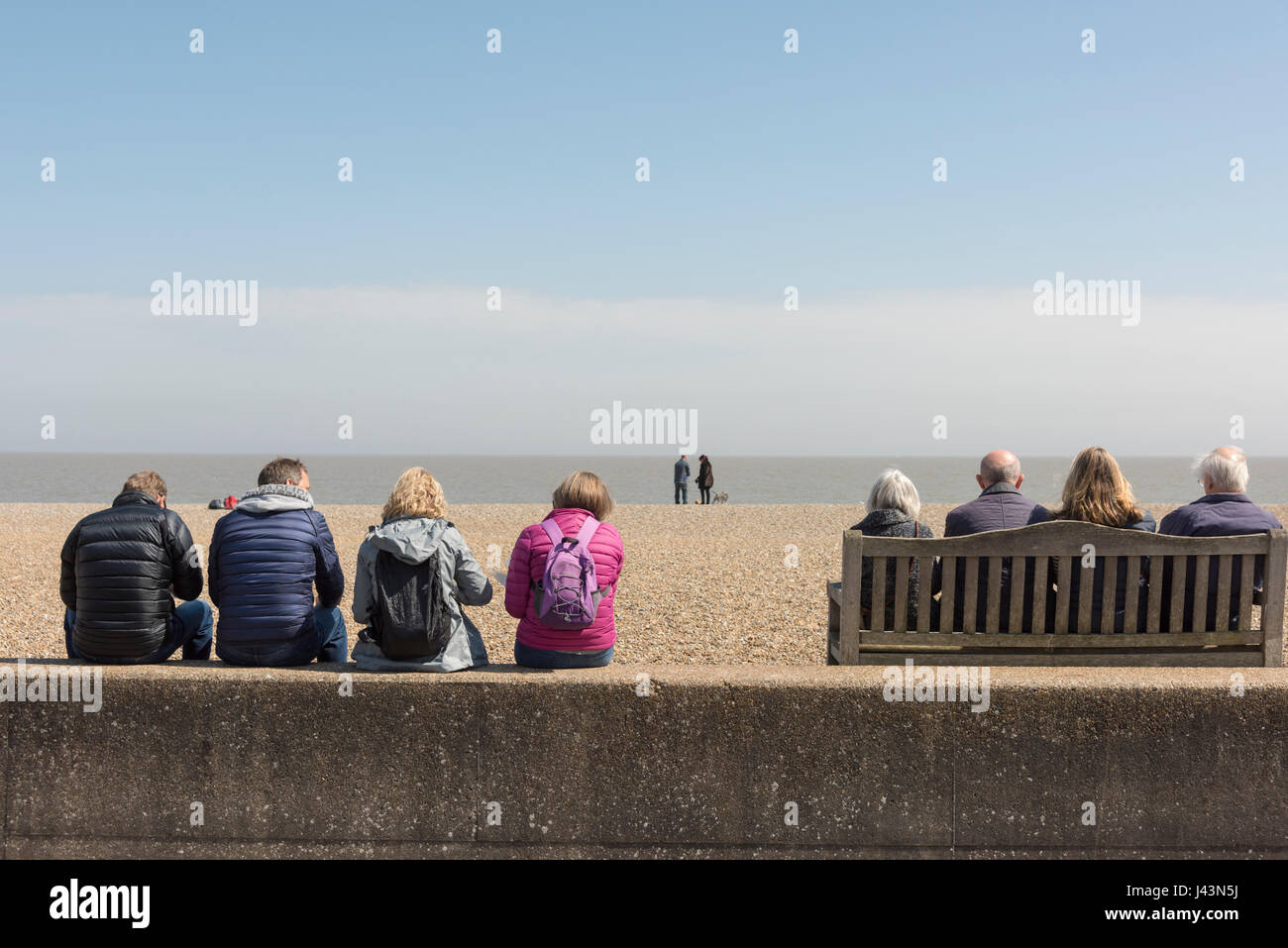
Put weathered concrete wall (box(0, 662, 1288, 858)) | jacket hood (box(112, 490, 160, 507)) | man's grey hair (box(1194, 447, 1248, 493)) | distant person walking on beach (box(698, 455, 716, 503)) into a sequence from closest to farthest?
1. weathered concrete wall (box(0, 662, 1288, 858))
2. jacket hood (box(112, 490, 160, 507))
3. man's grey hair (box(1194, 447, 1248, 493))
4. distant person walking on beach (box(698, 455, 716, 503))

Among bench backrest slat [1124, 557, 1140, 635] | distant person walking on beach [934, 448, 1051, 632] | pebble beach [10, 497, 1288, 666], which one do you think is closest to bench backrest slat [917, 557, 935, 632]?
distant person walking on beach [934, 448, 1051, 632]

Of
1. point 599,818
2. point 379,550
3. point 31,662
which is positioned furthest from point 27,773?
point 599,818

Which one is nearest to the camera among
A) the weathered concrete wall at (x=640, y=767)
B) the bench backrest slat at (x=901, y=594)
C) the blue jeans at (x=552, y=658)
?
the weathered concrete wall at (x=640, y=767)

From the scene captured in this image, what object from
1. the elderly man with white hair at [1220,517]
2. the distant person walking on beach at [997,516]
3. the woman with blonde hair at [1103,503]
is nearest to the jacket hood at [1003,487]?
the distant person walking on beach at [997,516]

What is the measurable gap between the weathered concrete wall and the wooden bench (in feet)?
1.66

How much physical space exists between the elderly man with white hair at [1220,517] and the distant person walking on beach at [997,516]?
23.0 inches

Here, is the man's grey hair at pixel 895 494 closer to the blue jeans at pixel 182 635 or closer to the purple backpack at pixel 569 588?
the purple backpack at pixel 569 588

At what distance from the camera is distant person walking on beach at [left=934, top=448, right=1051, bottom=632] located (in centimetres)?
411

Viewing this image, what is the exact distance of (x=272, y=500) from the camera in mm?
4031

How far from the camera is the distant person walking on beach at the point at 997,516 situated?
4.11m

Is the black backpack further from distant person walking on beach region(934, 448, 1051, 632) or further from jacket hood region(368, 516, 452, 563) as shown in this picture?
distant person walking on beach region(934, 448, 1051, 632)

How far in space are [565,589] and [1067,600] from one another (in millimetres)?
2061

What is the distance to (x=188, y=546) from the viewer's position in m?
4.16

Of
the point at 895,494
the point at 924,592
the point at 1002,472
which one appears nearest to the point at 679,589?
the point at 1002,472
